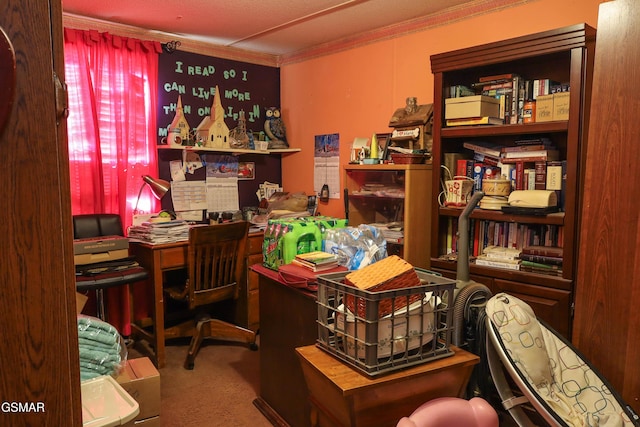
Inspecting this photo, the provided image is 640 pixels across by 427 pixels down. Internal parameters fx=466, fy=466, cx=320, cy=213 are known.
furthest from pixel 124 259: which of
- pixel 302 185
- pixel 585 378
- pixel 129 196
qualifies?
pixel 585 378

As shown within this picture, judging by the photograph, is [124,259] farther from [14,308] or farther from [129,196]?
[14,308]

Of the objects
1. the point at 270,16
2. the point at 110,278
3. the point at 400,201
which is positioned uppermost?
the point at 270,16

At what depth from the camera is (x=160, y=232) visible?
3180mm

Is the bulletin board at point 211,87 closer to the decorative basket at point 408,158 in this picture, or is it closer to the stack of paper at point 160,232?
the stack of paper at point 160,232

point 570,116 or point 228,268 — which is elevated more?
point 570,116

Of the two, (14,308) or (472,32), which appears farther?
(472,32)

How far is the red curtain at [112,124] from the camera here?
324 centimetres

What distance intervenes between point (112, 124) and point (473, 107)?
8.24 feet

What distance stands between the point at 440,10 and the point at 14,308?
3110 mm

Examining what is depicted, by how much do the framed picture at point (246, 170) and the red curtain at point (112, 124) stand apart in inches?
31.3

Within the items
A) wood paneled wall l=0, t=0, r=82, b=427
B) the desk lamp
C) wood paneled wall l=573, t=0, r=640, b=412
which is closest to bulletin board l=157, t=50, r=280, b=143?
the desk lamp

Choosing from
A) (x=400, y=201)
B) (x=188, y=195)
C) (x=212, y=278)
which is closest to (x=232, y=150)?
(x=188, y=195)

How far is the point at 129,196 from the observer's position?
3.55 m

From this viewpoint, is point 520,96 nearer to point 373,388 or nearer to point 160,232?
point 373,388
